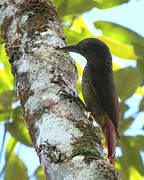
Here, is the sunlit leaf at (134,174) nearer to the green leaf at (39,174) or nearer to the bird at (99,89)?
the bird at (99,89)

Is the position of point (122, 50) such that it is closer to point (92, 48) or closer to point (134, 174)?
point (92, 48)

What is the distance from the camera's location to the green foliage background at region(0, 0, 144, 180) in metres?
2.83

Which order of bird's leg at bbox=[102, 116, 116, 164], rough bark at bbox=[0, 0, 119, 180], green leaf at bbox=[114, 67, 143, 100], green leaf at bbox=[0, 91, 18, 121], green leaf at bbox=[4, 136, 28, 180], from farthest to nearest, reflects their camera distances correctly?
green leaf at bbox=[114, 67, 143, 100] → green leaf at bbox=[0, 91, 18, 121] → green leaf at bbox=[4, 136, 28, 180] → bird's leg at bbox=[102, 116, 116, 164] → rough bark at bbox=[0, 0, 119, 180]

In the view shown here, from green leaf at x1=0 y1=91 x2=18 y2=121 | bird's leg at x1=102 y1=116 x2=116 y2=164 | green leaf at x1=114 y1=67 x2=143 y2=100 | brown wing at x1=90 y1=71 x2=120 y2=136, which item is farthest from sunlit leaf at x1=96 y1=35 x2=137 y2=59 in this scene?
green leaf at x1=0 y1=91 x2=18 y2=121

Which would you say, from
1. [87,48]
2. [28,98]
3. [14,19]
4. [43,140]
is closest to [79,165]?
[43,140]

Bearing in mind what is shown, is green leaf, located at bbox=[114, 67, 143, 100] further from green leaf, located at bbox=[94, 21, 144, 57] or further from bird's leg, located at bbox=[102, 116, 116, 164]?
bird's leg, located at bbox=[102, 116, 116, 164]

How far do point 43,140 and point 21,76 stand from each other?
0.51m

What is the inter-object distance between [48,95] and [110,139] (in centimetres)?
116

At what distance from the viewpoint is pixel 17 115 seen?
9.38ft

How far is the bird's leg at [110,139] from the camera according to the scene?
2434mm

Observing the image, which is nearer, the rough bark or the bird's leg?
the rough bark

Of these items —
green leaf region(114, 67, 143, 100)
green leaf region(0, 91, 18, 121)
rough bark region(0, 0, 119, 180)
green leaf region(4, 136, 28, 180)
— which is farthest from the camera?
green leaf region(114, 67, 143, 100)

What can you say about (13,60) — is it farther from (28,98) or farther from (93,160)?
(93,160)

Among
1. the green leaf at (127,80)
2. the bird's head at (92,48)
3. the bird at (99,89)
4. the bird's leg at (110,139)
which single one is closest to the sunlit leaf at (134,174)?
the bird at (99,89)
